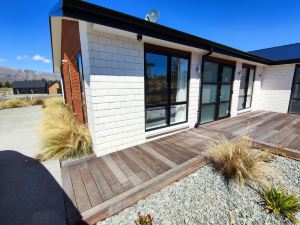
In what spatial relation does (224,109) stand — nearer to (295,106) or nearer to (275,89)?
(275,89)

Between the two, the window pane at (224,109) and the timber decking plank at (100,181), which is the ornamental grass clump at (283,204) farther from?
the window pane at (224,109)

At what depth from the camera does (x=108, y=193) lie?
1948mm

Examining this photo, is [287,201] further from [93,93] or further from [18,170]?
[18,170]

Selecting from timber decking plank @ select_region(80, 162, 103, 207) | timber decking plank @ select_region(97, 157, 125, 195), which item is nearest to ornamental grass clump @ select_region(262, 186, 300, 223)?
timber decking plank @ select_region(97, 157, 125, 195)

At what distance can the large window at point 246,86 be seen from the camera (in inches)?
254

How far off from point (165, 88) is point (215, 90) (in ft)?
7.62

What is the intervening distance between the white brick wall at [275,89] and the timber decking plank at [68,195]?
8.38 meters

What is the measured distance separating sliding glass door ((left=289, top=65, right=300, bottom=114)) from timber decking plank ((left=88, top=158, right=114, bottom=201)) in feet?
27.9

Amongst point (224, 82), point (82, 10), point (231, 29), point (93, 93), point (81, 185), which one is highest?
point (231, 29)

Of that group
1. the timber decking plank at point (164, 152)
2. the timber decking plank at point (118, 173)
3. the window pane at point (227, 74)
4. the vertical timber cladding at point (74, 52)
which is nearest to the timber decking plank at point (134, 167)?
the timber decking plank at point (118, 173)

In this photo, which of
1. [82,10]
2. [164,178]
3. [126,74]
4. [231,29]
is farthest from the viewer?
[231,29]

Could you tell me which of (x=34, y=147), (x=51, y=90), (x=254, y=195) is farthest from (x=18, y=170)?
(x=51, y=90)

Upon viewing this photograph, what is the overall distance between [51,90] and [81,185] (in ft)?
166

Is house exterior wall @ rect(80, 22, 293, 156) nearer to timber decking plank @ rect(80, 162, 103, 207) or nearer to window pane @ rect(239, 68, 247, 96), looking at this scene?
timber decking plank @ rect(80, 162, 103, 207)
